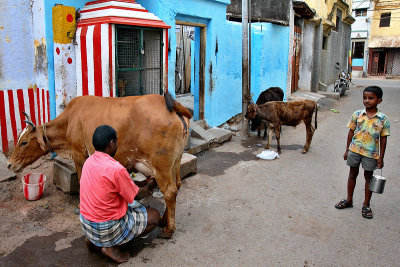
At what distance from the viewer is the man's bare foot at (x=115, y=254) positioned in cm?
351

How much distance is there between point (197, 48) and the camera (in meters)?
8.87

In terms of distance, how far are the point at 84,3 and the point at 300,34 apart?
11283 mm

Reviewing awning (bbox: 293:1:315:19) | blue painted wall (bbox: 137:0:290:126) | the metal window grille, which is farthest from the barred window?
the metal window grille

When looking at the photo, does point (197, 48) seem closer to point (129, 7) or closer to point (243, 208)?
point (129, 7)

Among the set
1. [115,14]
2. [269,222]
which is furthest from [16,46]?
[269,222]

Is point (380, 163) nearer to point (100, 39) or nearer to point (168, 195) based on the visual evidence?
point (168, 195)

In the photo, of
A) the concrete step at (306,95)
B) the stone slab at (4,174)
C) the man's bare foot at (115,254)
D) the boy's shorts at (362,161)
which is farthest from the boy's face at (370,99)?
the concrete step at (306,95)

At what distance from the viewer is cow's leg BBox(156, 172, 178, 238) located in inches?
160

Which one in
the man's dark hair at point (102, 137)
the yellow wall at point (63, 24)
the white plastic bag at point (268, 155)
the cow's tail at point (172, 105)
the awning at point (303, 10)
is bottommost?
the white plastic bag at point (268, 155)

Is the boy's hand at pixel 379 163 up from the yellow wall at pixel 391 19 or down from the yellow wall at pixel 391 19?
down

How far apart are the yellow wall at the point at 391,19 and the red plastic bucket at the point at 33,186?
3419 cm

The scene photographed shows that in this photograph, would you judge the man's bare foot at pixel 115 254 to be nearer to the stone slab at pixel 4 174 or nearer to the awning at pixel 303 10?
the stone slab at pixel 4 174

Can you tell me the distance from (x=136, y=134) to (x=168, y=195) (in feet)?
2.59

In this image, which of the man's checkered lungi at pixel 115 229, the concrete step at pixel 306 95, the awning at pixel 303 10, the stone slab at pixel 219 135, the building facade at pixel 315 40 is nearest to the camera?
the man's checkered lungi at pixel 115 229
